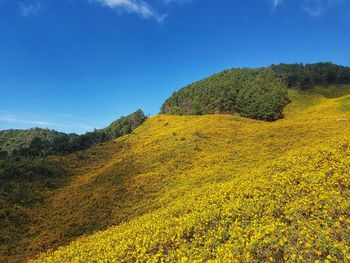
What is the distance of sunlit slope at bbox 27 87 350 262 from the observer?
14172 millimetres

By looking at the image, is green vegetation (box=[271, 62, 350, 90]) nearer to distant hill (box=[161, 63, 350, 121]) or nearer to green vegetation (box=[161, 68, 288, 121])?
distant hill (box=[161, 63, 350, 121])

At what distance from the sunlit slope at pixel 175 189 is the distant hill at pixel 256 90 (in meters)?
44.2

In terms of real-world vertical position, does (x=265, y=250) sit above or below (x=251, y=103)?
below

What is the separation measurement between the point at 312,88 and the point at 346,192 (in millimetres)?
143555

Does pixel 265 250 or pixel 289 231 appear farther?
pixel 289 231

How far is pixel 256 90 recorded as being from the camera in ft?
368

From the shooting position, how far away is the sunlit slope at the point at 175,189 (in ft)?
46.5

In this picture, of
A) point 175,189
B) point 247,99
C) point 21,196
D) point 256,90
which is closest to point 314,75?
point 256,90

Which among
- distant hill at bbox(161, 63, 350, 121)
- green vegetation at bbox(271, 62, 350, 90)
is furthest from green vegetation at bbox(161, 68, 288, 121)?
green vegetation at bbox(271, 62, 350, 90)

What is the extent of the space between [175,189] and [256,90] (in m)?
90.1

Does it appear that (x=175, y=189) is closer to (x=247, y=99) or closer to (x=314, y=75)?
(x=247, y=99)

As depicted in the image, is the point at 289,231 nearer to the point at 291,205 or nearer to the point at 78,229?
the point at 291,205

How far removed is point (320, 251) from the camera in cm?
902

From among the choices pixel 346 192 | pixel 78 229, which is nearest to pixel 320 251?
pixel 346 192
